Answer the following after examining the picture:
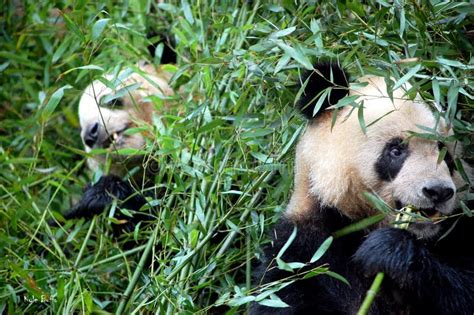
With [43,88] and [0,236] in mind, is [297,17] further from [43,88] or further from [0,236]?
[43,88]

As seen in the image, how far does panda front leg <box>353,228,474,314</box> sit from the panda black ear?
68 centimetres

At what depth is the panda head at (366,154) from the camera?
3939 mm

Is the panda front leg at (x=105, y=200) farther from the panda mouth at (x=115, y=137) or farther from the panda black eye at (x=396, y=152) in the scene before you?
the panda black eye at (x=396, y=152)

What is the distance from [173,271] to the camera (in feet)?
15.0

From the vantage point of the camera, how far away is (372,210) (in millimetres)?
4258

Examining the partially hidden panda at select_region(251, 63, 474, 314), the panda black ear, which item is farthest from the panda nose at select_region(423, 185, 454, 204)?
the panda black ear

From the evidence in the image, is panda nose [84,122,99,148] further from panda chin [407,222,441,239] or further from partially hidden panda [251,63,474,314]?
panda chin [407,222,441,239]

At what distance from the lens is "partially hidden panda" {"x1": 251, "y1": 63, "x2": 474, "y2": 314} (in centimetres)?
388

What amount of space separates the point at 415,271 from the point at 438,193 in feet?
1.13

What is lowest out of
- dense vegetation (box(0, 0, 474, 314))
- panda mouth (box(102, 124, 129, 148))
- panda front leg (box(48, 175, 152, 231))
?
panda front leg (box(48, 175, 152, 231))

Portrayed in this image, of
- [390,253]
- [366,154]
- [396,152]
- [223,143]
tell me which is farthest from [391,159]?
[223,143]

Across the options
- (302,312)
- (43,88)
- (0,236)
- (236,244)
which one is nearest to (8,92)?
(43,88)

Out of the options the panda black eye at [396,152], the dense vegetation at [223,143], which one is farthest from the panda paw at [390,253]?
the dense vegetation at [223,143]

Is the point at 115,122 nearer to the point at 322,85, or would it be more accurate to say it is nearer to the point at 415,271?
the point at 322,85
